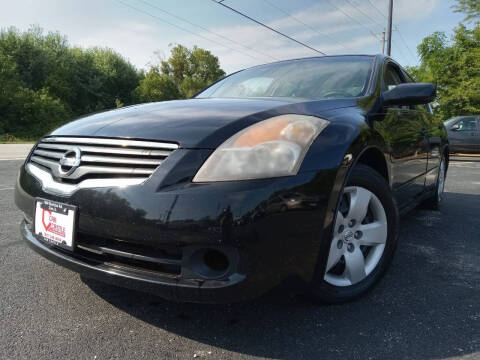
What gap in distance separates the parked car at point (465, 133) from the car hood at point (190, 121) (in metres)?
11.0

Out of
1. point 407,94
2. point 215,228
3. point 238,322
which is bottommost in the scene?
point 238,322

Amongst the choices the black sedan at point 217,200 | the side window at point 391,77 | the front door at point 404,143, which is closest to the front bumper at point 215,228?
the black sedan at point 217,200

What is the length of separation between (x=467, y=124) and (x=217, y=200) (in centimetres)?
1212

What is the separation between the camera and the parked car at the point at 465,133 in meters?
10.9

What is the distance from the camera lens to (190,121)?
1545mm

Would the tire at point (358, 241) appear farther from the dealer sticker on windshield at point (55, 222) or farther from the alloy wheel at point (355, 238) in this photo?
the dealer sticker on windshield at point (55, 222)

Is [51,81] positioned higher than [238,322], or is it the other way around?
[51,81]

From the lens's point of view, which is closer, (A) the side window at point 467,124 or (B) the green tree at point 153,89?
(A) the side window at point 467,124

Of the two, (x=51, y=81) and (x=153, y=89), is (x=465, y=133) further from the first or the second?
(x=153, y=89)

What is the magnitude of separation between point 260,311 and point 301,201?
594mm

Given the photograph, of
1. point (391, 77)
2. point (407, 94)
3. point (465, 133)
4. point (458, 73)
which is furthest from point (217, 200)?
point (458, 73)

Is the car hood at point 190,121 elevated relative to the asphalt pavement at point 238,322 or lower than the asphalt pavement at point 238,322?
elevated

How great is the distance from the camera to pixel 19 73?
27438mm

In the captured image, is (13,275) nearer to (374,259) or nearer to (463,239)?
(374,259)
